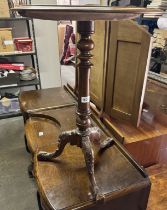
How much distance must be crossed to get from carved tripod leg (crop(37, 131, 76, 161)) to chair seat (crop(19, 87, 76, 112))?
0.57 m

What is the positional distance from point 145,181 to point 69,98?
43.1 inches

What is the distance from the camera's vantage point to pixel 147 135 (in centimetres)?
139

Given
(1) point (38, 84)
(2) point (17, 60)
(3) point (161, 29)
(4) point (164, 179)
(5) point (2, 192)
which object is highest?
(3) point (161, 29)

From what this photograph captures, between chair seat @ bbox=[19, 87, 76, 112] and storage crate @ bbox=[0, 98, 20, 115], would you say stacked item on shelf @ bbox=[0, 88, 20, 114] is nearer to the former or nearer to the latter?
storage crate @ bbox=[0, 98, 20, 115]

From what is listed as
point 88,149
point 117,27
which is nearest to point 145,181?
point 88,149

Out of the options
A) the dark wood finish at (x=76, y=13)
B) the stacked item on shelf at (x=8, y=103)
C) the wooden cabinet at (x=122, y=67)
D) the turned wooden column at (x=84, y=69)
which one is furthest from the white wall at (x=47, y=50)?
the dark wood finish at (x=76, y=13)

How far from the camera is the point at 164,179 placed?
4.74 ft

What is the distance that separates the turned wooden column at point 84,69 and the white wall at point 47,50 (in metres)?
1.93

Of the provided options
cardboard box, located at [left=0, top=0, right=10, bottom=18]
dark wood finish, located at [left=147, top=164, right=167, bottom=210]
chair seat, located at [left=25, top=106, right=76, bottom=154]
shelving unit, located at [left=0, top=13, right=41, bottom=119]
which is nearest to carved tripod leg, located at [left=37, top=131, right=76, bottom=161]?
chair seat, located at [left=25, top=106, right=76, bottom=154]

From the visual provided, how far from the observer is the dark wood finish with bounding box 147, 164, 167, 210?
1.28 metres

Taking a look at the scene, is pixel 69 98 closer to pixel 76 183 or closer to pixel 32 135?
pixel 32 135

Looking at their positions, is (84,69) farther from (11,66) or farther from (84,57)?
(11,66)

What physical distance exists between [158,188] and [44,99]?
3.76 feet

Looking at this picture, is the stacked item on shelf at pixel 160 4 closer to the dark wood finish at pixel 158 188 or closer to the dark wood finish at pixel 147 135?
the dark wood finish at pixel 147 135
